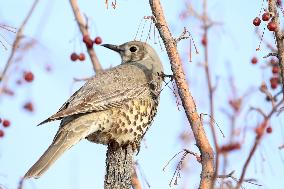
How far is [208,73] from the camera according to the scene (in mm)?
2047

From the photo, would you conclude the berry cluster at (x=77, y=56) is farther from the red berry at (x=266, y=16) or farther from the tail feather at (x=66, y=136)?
the red berry at (x=266, y=16)

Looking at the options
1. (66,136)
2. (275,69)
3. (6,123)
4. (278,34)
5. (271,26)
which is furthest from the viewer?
(66,136)

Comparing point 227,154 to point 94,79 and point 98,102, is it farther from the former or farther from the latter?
point 94,79

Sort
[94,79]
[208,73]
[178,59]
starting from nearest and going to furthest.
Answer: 1. [208,73]
2. [178,59]
3. [94,79]

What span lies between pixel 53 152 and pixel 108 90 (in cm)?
111

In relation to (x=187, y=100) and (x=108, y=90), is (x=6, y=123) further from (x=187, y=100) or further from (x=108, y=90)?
(x=187, y=100)

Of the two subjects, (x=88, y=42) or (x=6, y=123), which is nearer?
A: (x=6, y=123)

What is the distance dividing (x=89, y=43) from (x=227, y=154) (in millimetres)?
4521

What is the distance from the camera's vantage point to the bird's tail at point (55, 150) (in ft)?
18.1

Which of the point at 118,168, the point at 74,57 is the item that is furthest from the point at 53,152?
the point at 74,57

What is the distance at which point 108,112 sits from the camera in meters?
6.24

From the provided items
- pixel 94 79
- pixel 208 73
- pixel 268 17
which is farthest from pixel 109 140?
pixel 208 73

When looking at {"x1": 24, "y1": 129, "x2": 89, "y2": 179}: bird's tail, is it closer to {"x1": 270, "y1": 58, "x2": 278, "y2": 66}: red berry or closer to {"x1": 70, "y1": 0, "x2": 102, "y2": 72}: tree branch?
{"x1": 70, "y1": 0, "x2": 102, "y2": 72}: tree branch

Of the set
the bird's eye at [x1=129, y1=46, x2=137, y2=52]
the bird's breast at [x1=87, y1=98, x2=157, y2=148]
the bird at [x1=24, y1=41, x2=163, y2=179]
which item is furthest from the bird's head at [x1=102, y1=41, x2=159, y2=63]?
the bird's breast at [x1=87, y1=98, x2=157, y2=148]
